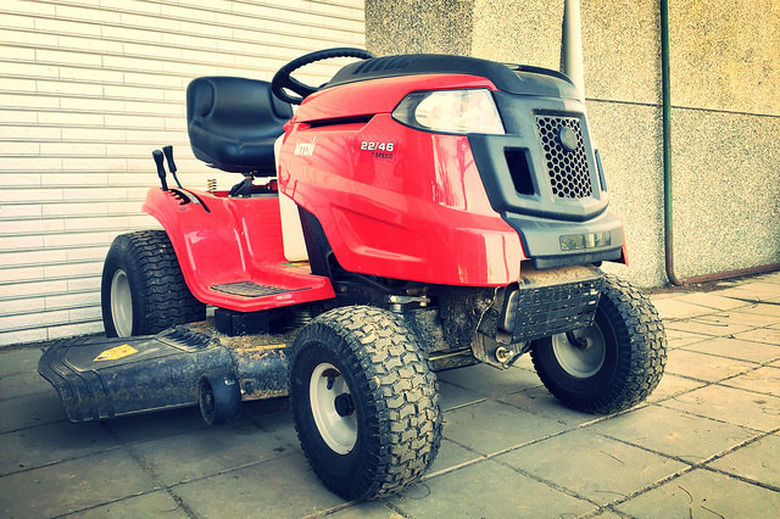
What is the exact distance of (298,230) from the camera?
9.75ft

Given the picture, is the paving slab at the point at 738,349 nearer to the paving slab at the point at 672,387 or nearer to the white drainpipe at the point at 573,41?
the paving slab at the point at 672,387

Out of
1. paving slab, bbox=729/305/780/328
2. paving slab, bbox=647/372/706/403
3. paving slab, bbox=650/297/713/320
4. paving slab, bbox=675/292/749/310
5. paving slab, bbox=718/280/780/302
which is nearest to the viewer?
paving slab, bbox=647/372/706/403

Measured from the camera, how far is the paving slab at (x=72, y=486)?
2.21m

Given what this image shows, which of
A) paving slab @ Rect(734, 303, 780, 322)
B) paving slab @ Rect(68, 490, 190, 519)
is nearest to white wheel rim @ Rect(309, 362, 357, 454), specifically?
paving slab @ Rect(68, 490, 190, 519)

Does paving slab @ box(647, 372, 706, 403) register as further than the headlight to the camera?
Yes

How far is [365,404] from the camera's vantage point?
213cm

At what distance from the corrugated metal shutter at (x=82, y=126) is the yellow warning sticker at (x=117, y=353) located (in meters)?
1.85

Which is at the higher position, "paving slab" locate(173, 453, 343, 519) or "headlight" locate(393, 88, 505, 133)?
"headlight" locate(393, 88, 505, 133)

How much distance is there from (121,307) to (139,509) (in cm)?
196

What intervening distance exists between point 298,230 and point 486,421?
45.2 inches

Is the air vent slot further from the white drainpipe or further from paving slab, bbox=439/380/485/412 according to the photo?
the white drainpipe

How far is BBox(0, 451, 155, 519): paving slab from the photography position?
87.2 inches

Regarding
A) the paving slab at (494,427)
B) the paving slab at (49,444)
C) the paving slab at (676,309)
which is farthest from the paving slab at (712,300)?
the paving slab at (49,444)

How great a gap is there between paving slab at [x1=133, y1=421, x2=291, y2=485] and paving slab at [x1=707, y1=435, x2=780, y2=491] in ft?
5.30
